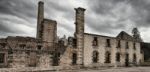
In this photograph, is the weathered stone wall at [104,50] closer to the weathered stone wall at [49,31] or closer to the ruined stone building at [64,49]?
the ruined stone building at [64,49]

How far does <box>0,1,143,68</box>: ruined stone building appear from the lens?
22141 mm

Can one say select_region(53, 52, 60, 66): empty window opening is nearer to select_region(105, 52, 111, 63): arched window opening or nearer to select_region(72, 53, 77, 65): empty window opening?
select_region(72, 53, 77, 65): empty window opening

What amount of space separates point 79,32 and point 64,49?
3757 millimetres

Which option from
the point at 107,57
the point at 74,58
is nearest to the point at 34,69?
the point at 74,58

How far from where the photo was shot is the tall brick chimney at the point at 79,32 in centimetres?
2752

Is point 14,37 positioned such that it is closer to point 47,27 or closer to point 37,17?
point 47,27

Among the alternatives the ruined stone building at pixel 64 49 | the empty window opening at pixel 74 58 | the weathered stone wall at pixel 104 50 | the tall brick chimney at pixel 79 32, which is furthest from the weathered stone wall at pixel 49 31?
the weathered stone wall at pixel 104 50

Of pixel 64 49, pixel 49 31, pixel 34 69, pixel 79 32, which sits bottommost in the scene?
pixel 34 69

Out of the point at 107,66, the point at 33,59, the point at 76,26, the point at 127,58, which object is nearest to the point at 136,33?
the point at 127,58

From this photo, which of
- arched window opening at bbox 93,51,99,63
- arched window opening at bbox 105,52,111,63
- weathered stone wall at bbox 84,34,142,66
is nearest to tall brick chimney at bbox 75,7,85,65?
weathered stone wall at bbox 84,34,142,66

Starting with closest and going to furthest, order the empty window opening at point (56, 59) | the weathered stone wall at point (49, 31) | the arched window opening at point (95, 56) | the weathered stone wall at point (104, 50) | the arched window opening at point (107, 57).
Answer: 1. the empty window opening at point (56, 59)
2. the weathered stone wall at point (104, 50)
3. the arched window opening at point (95, 56)
4. the weathered stone wall at point (49, 31)
5. the arched window opening at point (107, 57)

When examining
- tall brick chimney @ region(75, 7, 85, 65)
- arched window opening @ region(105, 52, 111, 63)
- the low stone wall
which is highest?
tall brick chimney @ region(75, 7, 85, 65)

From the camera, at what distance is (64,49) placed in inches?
1011

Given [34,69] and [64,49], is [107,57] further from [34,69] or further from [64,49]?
[34,69]
